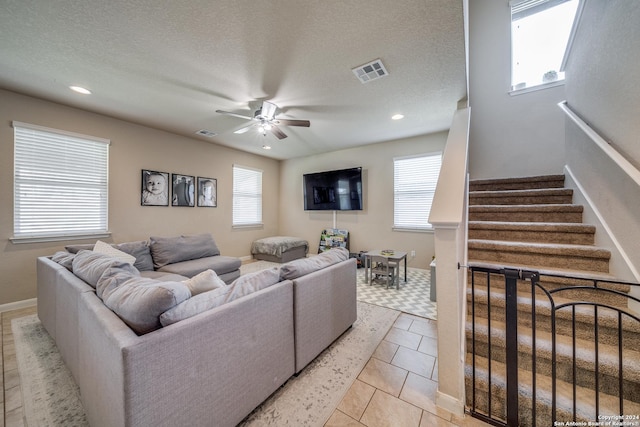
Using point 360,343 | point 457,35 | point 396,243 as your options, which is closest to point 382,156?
point 396,243

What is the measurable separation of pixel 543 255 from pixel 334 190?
3.92 metres

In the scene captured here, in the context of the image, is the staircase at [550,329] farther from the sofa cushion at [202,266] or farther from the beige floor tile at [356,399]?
the sofa cushion at [202,266]

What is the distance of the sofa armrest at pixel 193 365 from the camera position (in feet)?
2.96

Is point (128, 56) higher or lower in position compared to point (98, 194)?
higher

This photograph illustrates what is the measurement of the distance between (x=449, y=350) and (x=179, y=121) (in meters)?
4.52

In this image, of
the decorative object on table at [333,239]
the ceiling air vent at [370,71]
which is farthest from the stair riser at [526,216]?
the decorative object on table at [333,239]

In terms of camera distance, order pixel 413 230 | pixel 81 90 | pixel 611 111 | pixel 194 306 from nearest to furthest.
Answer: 1. pixel 194 306
2. pixel 611 111
3. pixel 81 90
4. pixel 413 230

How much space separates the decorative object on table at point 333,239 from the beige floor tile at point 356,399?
366cm

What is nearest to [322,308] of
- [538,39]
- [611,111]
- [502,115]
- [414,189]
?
[611,111]

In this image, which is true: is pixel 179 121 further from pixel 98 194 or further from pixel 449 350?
pixel 449 350

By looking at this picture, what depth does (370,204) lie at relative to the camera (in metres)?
5.08

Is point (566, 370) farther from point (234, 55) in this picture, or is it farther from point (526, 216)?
point (234, 55)

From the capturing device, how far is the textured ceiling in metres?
1.68

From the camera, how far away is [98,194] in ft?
11.3
